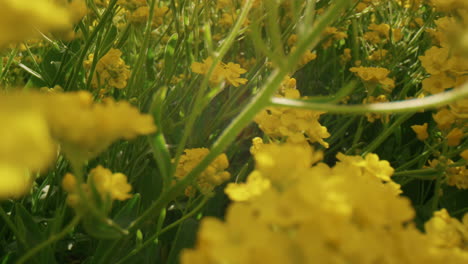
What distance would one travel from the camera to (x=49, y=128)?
39cm

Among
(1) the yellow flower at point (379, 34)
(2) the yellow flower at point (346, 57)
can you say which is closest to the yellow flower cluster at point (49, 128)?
(1) the yellow flower at point (379, 34)

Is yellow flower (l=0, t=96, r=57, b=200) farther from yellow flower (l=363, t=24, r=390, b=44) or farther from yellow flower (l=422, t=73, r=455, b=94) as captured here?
yellow flower (l=363, t=24, r=390, b=44)

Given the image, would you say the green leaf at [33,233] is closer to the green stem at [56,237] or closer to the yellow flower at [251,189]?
the green stem at [56,237]

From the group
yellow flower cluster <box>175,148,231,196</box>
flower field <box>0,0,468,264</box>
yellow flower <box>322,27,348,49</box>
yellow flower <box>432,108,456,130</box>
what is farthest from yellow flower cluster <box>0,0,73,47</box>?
yellow flower <box>322,27,348,49</box>

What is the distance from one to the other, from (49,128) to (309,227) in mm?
230

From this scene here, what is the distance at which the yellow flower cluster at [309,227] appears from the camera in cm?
32

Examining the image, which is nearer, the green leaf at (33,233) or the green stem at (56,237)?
the green stem at (56,237)

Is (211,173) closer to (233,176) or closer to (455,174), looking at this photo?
(233,176)

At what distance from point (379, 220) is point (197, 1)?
80 cm

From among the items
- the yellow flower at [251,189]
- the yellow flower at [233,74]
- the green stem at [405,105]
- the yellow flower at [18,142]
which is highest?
the yellow flower at [18,142]

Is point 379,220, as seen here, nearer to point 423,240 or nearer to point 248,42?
point 423,240

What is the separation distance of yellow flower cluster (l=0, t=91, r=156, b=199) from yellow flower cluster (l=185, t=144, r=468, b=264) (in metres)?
0.12

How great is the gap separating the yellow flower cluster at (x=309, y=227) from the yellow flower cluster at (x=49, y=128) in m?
0.12

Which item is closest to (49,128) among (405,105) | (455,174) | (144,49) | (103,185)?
(103,185)
